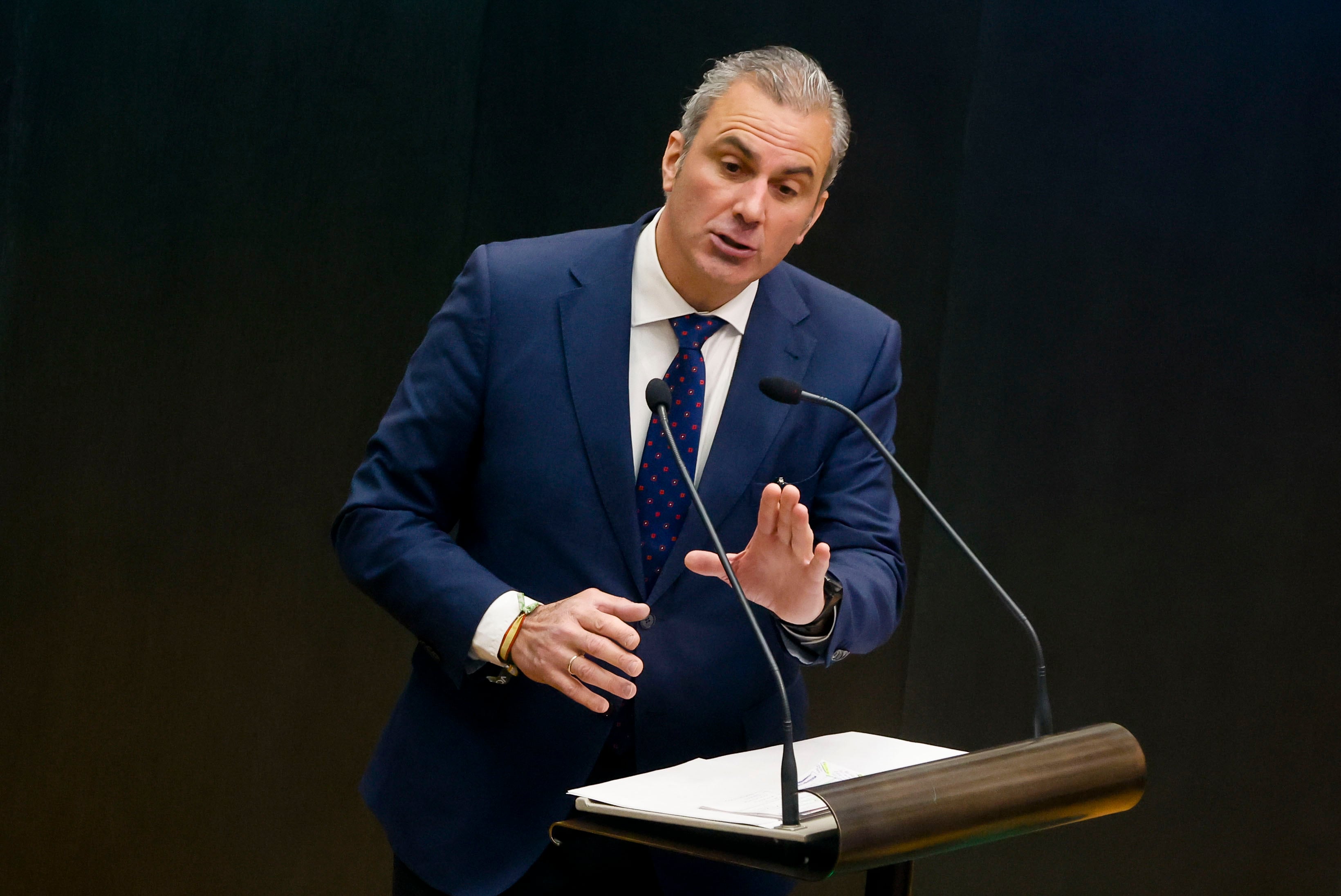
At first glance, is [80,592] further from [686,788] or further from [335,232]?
[686,788]

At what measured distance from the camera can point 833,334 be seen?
185cm

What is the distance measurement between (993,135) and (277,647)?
1916 mm

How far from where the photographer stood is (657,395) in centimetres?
141

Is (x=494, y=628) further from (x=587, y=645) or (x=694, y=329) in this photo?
(x=694, y=329)

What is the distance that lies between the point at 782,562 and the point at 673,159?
74 centimetres

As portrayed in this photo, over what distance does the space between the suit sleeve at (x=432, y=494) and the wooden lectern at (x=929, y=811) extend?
37cm

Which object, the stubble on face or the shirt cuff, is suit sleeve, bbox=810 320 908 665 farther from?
the shirt cuff

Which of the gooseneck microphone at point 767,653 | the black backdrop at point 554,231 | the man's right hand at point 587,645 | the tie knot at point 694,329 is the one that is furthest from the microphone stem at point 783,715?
the black backdrop at point 554,231

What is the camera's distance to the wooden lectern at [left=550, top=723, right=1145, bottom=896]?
1.05 metres

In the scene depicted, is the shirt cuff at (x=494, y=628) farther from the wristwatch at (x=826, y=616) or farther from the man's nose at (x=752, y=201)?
the man's nose at (x=752, y=201)

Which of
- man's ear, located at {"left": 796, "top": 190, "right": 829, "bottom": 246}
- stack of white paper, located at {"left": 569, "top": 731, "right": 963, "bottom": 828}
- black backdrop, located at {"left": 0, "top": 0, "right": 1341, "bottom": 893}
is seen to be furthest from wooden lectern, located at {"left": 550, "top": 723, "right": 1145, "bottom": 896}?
black backdrop, located at {"left": 0, "top": 0, "right": 1341, "bottom": 893}

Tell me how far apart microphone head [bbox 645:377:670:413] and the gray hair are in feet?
1.77

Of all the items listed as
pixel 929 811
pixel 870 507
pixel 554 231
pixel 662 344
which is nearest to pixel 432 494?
pixel 662 344

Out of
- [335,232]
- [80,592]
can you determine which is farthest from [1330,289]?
[80,592]
